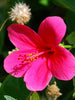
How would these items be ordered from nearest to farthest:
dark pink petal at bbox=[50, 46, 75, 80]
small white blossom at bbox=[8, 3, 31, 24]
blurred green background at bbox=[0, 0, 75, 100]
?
dark pink petal at bbox=[50, 46, 75, 80] < small white blossom at bbox=[8, 3, 31, 24] < blurred green background at bbox=[0, 0, 75, 100]

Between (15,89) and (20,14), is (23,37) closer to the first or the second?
(20,14)

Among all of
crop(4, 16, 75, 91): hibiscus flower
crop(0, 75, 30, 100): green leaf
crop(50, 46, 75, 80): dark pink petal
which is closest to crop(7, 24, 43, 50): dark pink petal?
crop(4, 16, 75, 91): hibiscus flower

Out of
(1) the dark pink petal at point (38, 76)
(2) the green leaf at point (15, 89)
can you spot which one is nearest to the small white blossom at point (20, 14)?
(1) the dark pink petal at point (38, 76)

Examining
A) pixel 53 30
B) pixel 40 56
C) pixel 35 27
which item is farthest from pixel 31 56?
pixel 35 27

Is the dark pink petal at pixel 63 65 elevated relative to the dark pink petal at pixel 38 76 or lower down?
elevated

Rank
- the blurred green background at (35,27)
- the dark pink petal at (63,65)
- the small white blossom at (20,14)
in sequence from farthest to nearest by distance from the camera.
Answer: the blurred green background at (35,27) → the small white blossom at (20,14) → the dark pink petal at (63,65)

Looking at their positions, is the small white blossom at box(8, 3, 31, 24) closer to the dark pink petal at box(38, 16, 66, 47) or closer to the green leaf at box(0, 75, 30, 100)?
the dark pink petal at box(38, 16, 66, 47)

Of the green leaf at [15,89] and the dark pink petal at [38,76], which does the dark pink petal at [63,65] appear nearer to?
the dark pink petal at [38,76]

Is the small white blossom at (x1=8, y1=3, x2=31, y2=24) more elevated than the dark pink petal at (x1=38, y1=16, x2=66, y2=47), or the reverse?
the small white blossom at (x1=8, y1=3, x2=31, y2=24)
